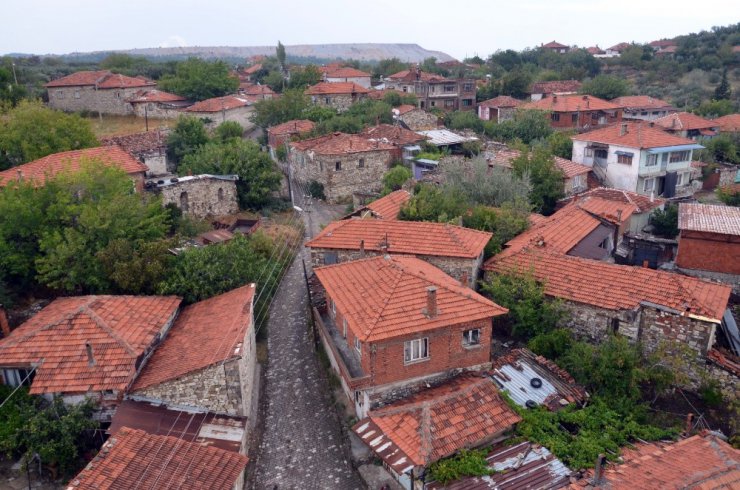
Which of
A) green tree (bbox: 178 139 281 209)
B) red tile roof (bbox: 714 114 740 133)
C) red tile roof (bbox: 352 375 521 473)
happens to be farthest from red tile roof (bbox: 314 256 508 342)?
red tile roof (bbox: 714 114 740 133)

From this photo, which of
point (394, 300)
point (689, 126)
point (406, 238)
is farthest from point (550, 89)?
point (394, 300)

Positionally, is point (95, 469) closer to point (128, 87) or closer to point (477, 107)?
point (128, 87)

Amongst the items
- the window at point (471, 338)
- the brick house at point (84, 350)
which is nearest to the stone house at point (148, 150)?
the brick house at point (84, 350)

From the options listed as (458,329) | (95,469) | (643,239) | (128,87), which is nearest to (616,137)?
(643,239)

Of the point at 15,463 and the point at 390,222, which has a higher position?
the point at 390,222

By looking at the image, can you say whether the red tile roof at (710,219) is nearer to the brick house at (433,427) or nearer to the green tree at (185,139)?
the brick house at (433,427)

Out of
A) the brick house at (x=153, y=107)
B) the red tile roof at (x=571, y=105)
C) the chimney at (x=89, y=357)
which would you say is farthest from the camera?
the red tile roof at (x=571, y=105)

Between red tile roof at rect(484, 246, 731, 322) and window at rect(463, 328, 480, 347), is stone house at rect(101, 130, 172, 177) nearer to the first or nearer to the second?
red tile roof at rect(484, 246, 731, 322)

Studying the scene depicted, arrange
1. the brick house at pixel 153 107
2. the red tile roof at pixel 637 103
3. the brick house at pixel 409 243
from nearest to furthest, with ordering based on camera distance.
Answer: the brick house at pixel 409 243 < the brick house at pixel 153 107 < the red tile roof at pixel 637 103
